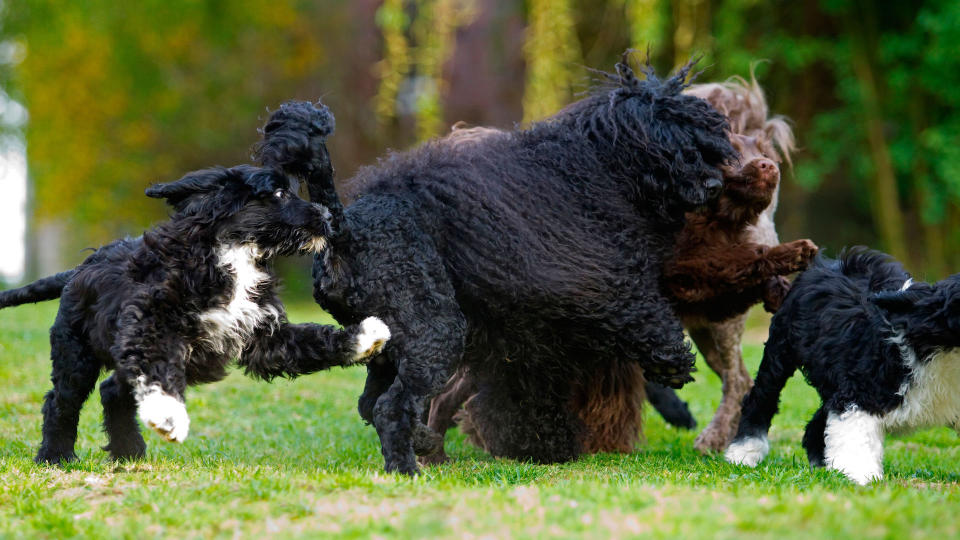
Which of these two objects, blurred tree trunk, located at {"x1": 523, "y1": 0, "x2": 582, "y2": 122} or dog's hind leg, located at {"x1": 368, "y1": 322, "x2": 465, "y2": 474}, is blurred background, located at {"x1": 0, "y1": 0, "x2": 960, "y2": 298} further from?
dog's hind leg, located at {"x1": 368, "y1": 322, "x2": 465, "y2": 474}

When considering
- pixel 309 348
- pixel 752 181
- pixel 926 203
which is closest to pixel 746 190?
pixel 752 181

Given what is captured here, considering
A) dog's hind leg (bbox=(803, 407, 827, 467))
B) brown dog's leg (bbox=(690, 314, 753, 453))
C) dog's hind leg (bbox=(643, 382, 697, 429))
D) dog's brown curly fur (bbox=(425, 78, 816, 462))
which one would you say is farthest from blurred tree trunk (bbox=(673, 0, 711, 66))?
dog's hind leg (bbox=(803, 407, 827, 467))

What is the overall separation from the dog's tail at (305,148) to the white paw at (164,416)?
1.20 m

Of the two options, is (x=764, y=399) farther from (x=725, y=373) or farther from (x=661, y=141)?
(x=661, y=141)

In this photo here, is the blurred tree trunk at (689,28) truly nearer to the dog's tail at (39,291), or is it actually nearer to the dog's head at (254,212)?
the dog's head at (254,212)

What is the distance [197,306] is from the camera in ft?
17.3

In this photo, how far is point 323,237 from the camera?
209 inches

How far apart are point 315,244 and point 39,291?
1907mm

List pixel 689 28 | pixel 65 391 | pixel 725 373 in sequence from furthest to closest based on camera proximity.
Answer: pixel 689 28
pixel 725 373
pixel 65 391

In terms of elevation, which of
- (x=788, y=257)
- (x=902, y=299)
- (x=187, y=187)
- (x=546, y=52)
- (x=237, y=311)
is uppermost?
(x=546, y=52)

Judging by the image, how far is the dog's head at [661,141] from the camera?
19.2ft

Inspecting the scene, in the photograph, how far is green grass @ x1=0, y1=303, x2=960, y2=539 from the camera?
3889 millimetres

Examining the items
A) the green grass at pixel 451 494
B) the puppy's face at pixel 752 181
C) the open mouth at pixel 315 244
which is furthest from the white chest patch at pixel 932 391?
the open mouth at pixel 315 244

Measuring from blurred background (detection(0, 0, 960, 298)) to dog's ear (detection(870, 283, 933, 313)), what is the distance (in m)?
6.55
